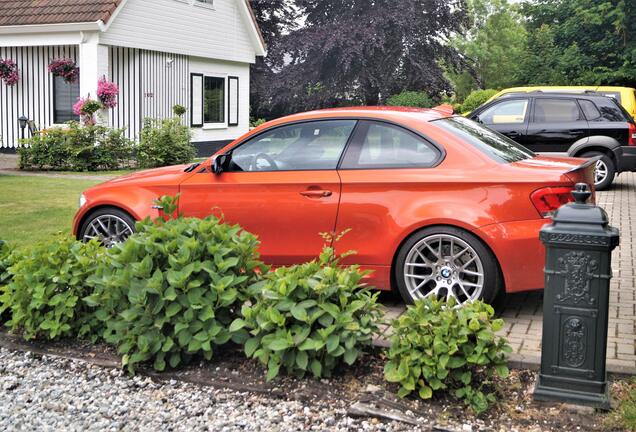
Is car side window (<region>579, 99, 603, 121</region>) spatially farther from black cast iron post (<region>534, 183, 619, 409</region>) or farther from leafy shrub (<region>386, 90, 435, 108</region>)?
leafy shrub (<region>386, 90, 435, 108</region>)

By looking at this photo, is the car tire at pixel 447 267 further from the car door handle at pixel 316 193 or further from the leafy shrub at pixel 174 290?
the leafy shrub at pixel 174 290

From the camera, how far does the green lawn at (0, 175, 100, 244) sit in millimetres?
9688

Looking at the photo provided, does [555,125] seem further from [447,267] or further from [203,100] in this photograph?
[203,100]

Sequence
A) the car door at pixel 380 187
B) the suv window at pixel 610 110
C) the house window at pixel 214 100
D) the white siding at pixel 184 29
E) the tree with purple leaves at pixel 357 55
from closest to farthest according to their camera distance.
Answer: the car door at pixel 380 187
the suv window at pixel 610 110
the white siding at pixel 184 29
the house window at pixel 214 100
the tree with purple leaves at pixel 357 55

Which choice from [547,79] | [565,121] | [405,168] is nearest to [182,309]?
[405,168]

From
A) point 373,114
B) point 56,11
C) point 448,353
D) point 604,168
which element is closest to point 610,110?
point 604,168

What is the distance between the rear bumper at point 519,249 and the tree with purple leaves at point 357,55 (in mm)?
32414

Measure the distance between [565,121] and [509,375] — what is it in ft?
36.2

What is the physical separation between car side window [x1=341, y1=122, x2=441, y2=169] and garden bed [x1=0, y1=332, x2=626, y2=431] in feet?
6.15

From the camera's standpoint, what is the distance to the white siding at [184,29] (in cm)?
2255

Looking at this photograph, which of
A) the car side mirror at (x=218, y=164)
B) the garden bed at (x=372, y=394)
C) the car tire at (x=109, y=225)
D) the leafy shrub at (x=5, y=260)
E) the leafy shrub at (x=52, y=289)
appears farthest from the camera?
the car tire at (x=109, y=225)

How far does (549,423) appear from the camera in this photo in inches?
166

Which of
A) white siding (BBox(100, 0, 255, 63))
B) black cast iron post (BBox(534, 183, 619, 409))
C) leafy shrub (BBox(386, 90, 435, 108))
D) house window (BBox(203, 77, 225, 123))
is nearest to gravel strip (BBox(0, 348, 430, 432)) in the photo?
black cast iron post (BBox(534, 183, 619, 409))

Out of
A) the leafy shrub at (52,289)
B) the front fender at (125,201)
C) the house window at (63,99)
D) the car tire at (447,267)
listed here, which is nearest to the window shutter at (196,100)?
the house window at (63,99)
